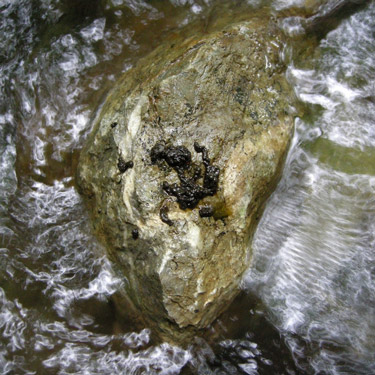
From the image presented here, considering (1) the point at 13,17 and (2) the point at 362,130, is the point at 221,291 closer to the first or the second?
(2) the point at 362,130

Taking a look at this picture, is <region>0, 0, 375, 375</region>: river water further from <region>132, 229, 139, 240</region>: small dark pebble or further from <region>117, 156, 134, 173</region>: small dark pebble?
<region>117, 156, 134, 173</region>: small dark pebble

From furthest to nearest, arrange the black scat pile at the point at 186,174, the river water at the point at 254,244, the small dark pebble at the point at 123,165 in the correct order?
the river water at the point at 254,244 < the small dark pebble at the point at 123,165 < the black scat pile at the point at 186,174

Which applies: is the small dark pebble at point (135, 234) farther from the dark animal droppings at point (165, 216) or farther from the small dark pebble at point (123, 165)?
the small dark pebble at point (123, 165)

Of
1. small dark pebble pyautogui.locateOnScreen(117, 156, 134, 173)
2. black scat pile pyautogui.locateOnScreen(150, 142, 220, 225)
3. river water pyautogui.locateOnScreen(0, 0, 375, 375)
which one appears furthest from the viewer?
river water pyautogui.locateOnScreen(0, 0, 375, 375)

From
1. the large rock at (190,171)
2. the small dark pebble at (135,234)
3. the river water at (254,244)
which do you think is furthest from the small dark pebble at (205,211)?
the river water at (254,244)

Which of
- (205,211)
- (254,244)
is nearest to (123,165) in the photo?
(205,211)

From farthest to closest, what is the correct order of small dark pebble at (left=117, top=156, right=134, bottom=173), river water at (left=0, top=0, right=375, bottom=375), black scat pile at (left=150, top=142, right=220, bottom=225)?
river water at (left=0, top=0, right=375, bottom=375), small dark pebble at (left=117, top=156, right=134, bottom=173), black scat pile at (left=150, top=142, right=220, bottom=225)

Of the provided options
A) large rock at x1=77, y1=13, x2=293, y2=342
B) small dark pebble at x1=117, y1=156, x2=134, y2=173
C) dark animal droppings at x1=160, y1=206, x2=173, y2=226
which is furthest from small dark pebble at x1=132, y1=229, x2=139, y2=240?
small dark pebble at x1=117, y1=156, x2=134, y2=173
